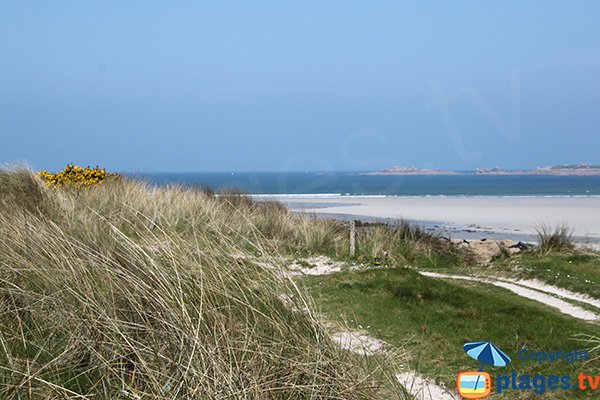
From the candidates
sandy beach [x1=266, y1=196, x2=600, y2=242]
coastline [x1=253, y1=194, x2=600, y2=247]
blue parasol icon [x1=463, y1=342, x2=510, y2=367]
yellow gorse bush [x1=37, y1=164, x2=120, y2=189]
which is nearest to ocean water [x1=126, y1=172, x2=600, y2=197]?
yellow gorse bush [x1=37, y1=164, x2=120, y2=189]

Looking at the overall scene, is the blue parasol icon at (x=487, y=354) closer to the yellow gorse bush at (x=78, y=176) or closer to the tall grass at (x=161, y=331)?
the tall grass at (x=161, y=331)

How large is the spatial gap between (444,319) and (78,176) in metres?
14.1

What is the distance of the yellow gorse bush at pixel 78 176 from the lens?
1915 centimetres

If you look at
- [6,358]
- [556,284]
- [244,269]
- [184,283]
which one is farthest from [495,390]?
[556,284]

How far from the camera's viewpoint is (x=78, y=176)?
19.6 meters

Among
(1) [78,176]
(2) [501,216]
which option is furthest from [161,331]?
(2) [501,216]

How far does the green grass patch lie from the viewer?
6.40m

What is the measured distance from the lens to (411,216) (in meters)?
31.1

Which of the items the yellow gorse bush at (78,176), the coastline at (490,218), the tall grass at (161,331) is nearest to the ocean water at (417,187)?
the yellow gorse bush at (78,176)

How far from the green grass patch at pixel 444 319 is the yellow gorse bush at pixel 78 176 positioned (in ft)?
34.4

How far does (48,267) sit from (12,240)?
3.15 ft

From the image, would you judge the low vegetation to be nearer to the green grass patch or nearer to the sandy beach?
the green grass patch

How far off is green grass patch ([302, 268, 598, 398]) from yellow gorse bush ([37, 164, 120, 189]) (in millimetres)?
10492

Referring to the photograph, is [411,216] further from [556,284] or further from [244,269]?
[244,269]
